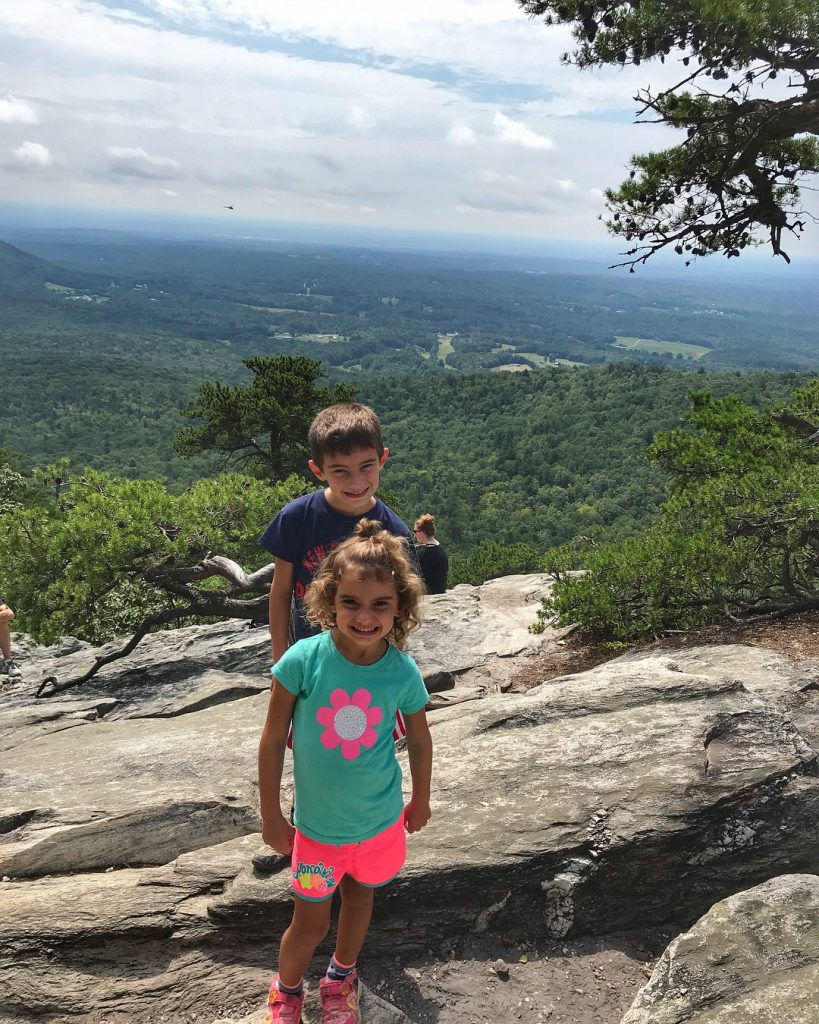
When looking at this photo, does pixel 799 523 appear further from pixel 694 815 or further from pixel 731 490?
pixel 694 815

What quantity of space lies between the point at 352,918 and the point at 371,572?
1.88 meters

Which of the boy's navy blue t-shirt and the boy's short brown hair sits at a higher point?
the boy's short brown hair

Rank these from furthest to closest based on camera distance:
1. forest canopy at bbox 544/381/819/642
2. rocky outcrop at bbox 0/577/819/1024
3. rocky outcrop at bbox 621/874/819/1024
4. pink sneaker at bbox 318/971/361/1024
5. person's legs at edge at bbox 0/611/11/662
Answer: person's legs at edge at bbox 0/611/11/662 → forest canopy at bbox 544/381/819/642 → rocky outcrop at bbox 0/577/819/1024 → pink sneaker at bbox 318/971/361/1024 → rocky outcrop at bbox 621/874/819/1024

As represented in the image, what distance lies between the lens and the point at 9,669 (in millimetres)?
12570

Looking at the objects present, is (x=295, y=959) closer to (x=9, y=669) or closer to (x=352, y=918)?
(x=352, y=918)

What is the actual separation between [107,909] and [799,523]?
848 centimetres

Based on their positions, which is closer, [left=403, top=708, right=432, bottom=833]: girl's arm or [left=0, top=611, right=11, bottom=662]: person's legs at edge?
Result: [left=403, top=708, right=432, bottom=833]: girl's arm

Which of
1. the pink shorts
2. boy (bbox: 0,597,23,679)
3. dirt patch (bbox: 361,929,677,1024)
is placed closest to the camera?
the pink shorts

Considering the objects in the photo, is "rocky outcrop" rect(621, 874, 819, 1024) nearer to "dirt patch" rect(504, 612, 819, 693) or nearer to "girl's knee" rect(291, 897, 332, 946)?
"girl's knee" rect(291, 897, 332, 946)

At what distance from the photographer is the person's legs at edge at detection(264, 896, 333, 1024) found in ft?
11.5

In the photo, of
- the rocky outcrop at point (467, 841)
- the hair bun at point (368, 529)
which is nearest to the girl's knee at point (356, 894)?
the rocky outcrop at point (467, 841)

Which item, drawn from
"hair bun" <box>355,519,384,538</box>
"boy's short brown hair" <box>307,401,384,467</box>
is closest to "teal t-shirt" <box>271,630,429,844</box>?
"hair bun" <box>355,519,384,538</box>

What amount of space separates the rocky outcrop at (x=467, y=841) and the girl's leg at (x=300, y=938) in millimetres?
681

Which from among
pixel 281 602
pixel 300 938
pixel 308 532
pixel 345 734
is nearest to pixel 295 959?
pixel 300 938
